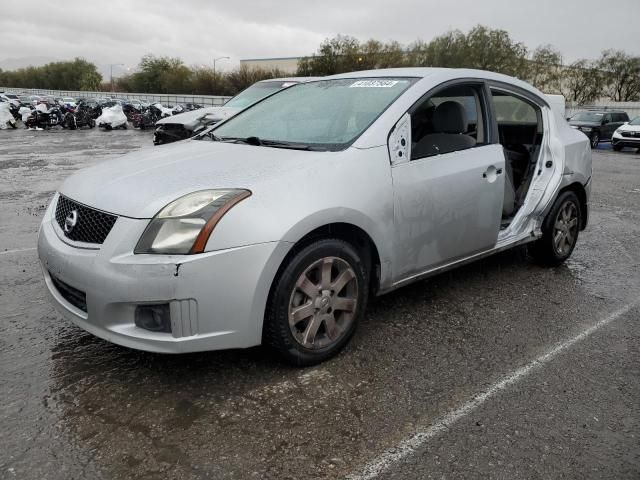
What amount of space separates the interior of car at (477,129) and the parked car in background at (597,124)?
2024cm

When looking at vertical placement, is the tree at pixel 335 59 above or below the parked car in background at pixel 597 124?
above

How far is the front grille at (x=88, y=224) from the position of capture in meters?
2.64

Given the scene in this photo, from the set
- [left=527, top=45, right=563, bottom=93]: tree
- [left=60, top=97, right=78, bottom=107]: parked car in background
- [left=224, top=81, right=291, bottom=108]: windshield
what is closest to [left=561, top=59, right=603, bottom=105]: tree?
[left=527, top=45, right=563, bottom=93]: tree

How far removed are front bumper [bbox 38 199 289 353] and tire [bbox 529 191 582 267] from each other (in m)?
2.98

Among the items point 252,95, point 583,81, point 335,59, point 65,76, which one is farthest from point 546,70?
point 65,76

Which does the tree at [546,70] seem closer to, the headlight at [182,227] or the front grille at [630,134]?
the front grille at [630,134]

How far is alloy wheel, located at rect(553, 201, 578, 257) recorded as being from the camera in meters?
4.76

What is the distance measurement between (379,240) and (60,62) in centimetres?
13287

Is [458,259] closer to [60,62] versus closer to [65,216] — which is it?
[65,216]

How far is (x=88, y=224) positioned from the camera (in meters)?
2.73

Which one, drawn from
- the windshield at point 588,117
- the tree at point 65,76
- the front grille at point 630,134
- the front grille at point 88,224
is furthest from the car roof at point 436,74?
the tree at point 65,76

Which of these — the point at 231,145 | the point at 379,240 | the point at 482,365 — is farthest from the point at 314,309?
the point at 231,145

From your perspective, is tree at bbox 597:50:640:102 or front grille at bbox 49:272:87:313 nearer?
front grille at bbox 49:272:87:313

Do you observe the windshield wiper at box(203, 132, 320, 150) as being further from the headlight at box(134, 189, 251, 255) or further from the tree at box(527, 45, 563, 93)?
the tree at box(527, 45, 563, 93)
